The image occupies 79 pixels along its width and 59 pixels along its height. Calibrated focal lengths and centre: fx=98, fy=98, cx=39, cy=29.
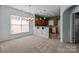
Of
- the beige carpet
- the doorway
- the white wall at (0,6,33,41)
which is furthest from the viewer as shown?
the doorway

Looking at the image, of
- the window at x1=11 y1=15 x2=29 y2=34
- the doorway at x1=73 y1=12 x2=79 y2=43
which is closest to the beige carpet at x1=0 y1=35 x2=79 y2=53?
the window at x1=11 y1=15 x2=29 y2=34

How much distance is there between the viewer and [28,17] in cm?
566

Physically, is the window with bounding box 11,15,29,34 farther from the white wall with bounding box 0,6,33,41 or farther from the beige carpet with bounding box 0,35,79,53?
the beige carpet with bounding box 0,35,79,53

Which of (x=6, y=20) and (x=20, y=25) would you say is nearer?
(x=20, y=25)

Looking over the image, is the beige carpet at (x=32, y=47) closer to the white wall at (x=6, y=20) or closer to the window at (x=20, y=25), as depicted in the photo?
the white wall at (x=6, y=20)

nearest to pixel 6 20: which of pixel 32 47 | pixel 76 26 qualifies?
pixel 32 47

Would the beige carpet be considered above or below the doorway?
below

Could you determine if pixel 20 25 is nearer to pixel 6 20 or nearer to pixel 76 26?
pixel 6 20

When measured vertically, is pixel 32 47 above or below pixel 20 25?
below

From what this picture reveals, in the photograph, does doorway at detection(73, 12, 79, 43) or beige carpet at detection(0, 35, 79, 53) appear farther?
doorway at detection(73, 12, 79, 43)
